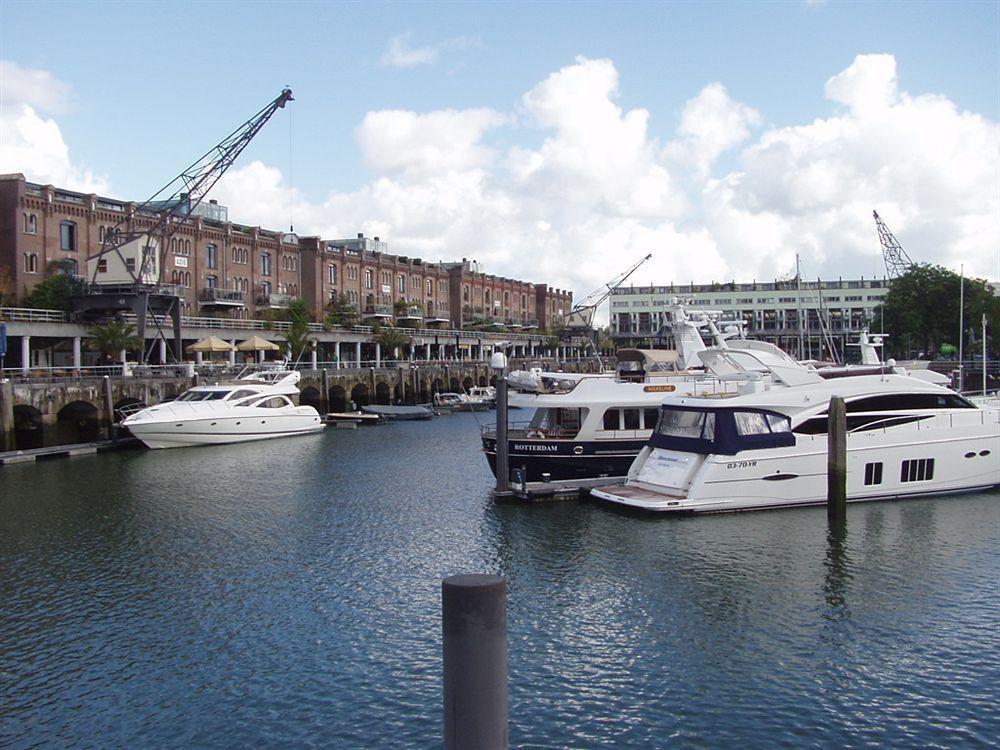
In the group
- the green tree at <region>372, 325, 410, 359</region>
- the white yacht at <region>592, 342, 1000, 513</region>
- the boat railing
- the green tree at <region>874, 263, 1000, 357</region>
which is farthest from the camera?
the green tree at <region>874, 263, 1000, 357</region>

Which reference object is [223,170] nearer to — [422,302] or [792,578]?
[422,302]

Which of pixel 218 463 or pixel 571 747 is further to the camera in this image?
pixel 218 463

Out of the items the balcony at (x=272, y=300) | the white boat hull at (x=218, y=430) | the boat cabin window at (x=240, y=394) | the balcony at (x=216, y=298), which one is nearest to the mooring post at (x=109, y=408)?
the white boat hull at (x=218, y=430)

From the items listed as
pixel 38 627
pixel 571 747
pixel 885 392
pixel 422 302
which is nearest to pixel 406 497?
pixel 38 627

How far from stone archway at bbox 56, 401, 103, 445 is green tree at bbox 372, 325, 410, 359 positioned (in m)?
42.0

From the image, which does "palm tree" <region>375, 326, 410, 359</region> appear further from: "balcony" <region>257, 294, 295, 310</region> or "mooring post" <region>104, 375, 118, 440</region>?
"mooring post" <region>104, 375, 118, 440</region>

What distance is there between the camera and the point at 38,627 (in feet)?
59.9

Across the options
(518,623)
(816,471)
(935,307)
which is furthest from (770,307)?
(518,623)

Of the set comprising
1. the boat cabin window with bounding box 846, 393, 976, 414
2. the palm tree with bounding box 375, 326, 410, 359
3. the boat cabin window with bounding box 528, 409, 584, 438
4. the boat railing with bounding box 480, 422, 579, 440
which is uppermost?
the palm tree with bounding box 375, 326, 410, 359

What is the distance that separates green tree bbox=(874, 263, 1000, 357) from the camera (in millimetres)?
100938

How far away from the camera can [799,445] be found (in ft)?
93.3

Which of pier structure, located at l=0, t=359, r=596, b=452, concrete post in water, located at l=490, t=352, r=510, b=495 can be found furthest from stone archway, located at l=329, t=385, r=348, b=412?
concrete post in water, located at l=490, t=352, r=510, b=495

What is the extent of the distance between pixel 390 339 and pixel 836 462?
7162 centimetres

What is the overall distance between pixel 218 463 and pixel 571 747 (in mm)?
33562
